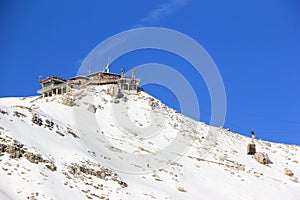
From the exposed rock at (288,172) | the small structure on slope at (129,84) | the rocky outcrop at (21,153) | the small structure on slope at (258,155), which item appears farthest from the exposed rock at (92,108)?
the rocky outcrop at (21,153)

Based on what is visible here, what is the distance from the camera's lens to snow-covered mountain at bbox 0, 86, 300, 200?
37594 mm

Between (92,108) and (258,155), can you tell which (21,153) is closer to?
(92,108)

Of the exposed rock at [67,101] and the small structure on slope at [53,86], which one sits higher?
the small structure on slope at [53,86]

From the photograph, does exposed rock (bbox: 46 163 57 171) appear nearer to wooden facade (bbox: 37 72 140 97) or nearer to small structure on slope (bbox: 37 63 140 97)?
small structure on slope (bbox: 37 63 140 97)

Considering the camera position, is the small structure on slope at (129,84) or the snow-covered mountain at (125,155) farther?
the small structure on slope at (129,84)

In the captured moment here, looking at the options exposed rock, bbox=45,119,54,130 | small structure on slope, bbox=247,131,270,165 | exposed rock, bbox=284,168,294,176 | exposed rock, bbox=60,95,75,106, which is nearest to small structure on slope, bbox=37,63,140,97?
exposed rock, bbox=60,95,75,106

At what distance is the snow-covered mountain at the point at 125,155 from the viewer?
37.6 meters

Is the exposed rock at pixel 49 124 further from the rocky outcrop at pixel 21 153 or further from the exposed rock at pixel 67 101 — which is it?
the exposed rock at pixel 67 101

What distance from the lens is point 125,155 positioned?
178 ft

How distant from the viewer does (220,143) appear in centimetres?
7788

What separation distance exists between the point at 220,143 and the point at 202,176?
23659mm

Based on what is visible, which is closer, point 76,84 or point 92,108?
point 92,108

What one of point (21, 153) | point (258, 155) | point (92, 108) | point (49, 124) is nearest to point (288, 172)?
point (258, 155)

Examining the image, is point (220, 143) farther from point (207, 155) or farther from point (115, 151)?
point (115, 151)
